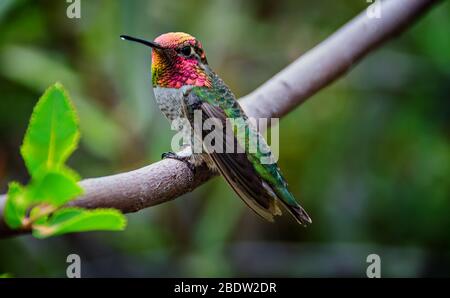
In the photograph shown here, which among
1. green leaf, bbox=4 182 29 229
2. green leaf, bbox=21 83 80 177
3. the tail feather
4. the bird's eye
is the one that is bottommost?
green leaf, bbox=4 182 29 229

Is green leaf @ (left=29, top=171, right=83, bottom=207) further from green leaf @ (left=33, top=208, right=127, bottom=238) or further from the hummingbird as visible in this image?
the hummingbird

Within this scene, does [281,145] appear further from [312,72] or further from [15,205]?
[15,205]

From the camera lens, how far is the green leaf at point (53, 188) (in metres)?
0.37

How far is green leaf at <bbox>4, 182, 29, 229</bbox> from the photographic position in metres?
0.38

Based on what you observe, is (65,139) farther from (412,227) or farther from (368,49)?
(412,227)

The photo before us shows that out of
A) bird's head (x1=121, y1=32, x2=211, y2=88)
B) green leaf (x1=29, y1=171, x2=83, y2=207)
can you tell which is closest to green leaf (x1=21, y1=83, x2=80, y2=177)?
green leaf (x1=29, y1=171, x2=83, y2=207)

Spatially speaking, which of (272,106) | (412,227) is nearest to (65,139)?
(272,106)

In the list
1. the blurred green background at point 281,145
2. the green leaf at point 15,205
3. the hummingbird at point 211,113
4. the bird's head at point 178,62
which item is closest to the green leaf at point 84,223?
the green leaf at point 15,205

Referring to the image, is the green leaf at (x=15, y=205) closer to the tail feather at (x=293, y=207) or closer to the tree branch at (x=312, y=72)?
the tree branch at (x=312, y=72)

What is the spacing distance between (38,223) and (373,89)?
6.53ft

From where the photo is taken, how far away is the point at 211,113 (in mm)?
1247

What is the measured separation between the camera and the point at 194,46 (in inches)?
49.5

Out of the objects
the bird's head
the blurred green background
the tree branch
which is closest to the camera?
the tree branch

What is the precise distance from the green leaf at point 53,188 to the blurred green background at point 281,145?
4.55ft
